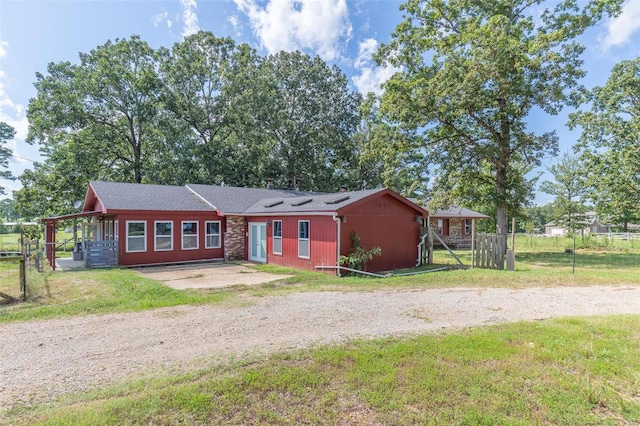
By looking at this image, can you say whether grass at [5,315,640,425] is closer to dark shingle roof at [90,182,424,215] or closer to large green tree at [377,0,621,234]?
dark shingle roof at [90,182,424,215]

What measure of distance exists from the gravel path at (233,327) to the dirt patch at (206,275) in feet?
9.31

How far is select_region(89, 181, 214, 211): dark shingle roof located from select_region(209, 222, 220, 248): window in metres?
0.83

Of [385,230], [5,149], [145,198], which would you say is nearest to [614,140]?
[385,230]

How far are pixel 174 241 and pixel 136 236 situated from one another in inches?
60.4

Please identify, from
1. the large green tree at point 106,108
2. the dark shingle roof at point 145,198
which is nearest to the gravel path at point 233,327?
the dark shingle roof at point 145,198

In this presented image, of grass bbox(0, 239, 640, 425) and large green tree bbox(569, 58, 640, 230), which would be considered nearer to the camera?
grass bbox(0, 239, 640, 425)

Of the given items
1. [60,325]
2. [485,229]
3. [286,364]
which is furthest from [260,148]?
[286,364]

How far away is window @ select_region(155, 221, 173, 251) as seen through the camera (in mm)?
14633

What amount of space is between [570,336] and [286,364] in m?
4.09

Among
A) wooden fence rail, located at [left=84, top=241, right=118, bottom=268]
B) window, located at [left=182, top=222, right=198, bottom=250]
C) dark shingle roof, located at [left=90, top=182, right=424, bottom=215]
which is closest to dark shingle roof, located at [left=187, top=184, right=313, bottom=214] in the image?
dark shingle roof, located at [left=90, top=182, right=424, bottom=215]

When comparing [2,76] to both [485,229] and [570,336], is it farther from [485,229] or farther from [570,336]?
[485,229]

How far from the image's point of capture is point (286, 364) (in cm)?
397

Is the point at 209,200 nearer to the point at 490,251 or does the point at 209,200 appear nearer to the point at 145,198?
the point at 145,198

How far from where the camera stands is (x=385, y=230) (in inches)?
503
